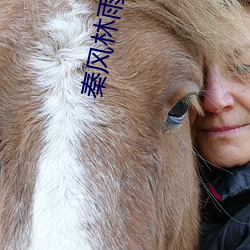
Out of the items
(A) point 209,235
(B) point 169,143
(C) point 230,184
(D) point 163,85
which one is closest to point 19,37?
(D) point 163,85

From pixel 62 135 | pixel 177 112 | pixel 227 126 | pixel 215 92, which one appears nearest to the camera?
pixel 62 135

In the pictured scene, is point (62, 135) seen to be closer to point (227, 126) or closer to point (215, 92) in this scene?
point (215, 92)

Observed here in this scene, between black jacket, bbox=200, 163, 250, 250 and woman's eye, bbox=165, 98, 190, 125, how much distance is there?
503 millimetres

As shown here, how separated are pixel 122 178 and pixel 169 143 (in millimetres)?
323

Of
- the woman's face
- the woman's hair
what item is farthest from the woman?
the woman's hair

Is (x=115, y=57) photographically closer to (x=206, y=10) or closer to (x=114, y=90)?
(x=114, y=90)

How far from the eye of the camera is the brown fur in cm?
149

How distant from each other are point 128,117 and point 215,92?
0.60 metres

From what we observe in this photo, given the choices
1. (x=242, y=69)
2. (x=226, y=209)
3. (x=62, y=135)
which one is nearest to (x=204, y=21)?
(x=242, y=69)

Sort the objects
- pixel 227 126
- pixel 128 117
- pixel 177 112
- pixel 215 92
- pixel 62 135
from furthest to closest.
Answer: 1. pixel 227 126
2. pixel 215 92
3. pixel 177 112
4. pixel 128 117
5. pixel 62 135

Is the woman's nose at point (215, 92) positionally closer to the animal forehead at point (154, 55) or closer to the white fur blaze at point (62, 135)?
the animal forehead at point (154, 55)

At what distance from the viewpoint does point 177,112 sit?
1787 mm

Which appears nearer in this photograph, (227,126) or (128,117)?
(128,117)

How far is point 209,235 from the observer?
7.56ft
